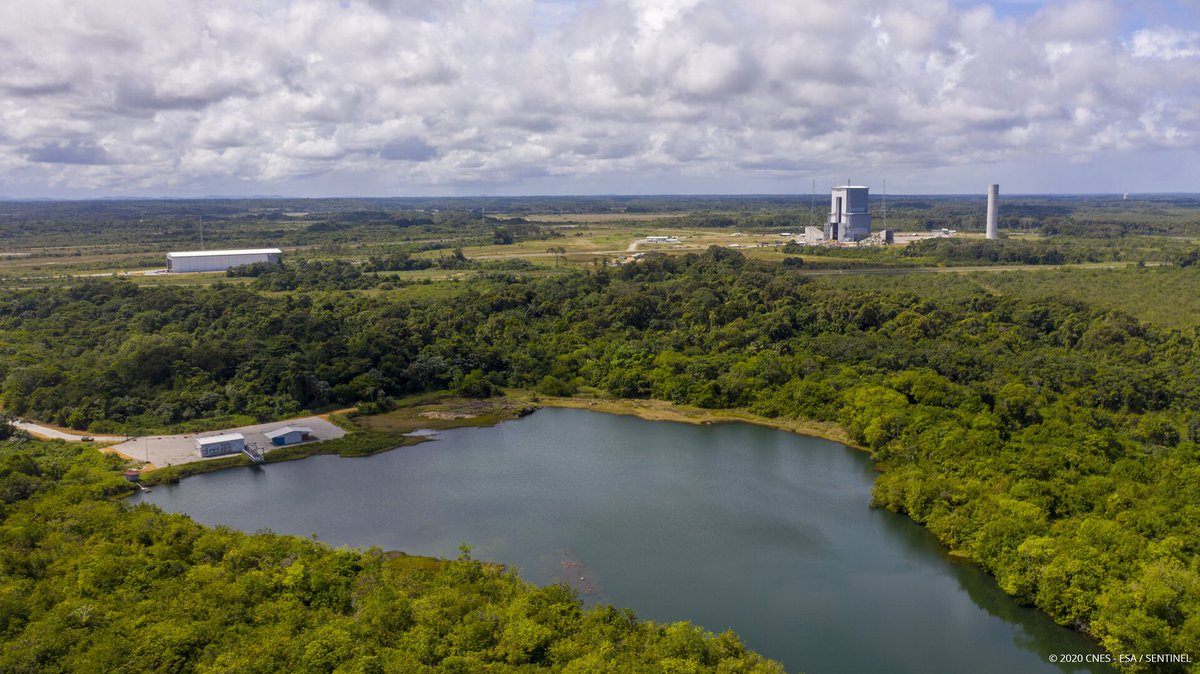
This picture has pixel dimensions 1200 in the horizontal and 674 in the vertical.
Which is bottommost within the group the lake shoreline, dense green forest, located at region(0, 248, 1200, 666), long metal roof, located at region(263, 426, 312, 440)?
the lake shoreline

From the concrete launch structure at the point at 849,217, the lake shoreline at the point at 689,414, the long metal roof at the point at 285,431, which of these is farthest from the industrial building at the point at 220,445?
the concrete launch structure at the point at 849,217

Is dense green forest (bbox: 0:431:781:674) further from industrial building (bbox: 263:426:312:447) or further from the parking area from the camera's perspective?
industrial building (bbox: 263:426:312:447)

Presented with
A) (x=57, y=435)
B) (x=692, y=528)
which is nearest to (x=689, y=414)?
(x=692, y=528)

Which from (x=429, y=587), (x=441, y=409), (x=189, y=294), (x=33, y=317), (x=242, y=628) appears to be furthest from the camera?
(x=189, y=294)

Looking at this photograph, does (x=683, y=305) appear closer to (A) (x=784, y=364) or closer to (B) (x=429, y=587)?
Answer: (A) (x=784, y=364)

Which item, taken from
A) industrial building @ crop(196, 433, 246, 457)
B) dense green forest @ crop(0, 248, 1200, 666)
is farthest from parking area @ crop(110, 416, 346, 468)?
dense green forest @ crop(0, 248, 1200, 666)

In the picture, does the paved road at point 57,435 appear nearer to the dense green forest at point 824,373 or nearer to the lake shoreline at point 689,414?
the dense green forest at point 824,373

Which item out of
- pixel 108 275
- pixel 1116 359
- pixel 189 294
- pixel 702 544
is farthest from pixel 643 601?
pixel 108 275
